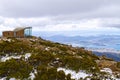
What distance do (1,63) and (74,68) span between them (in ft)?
18.6

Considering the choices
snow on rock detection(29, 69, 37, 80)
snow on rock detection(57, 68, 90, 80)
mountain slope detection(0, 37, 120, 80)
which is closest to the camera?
snow on rock detection(29, 69, 37, 80)

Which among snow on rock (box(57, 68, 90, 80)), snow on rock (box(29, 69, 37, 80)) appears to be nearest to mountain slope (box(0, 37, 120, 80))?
snow on rock (box(29, 69, 37, 80))

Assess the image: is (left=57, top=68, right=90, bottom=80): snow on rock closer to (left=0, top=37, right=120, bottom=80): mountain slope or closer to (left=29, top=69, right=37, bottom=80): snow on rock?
(left=0, top=37, right=120, bottom=80): mountain slope

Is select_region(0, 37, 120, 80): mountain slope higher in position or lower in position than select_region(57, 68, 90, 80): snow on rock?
higher

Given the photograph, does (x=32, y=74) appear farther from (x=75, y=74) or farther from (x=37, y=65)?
(x=75, y=74)

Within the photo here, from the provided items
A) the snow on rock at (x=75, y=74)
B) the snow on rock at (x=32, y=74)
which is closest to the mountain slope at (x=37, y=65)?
the snow on rock at (x=32, y=74)

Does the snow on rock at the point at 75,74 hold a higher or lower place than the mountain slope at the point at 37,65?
lower

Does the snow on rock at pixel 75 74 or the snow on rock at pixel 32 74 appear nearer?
the snow on rock at pixel 32 74

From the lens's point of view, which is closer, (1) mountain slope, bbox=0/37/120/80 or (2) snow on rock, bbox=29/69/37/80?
(2) snow on rock, bbox=29/69/37/80

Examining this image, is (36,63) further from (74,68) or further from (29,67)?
(74,68)

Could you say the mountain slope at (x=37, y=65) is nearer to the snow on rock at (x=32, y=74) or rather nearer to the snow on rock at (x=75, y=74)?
the snow on rock at (x=32, y=74)

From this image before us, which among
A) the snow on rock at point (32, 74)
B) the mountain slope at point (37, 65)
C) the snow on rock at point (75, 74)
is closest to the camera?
the snow on rock at point (32, 74)

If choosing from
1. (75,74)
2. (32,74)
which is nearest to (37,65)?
(32,74)

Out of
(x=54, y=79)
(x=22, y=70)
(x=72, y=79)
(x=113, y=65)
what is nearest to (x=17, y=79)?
(x=22, y=70)
